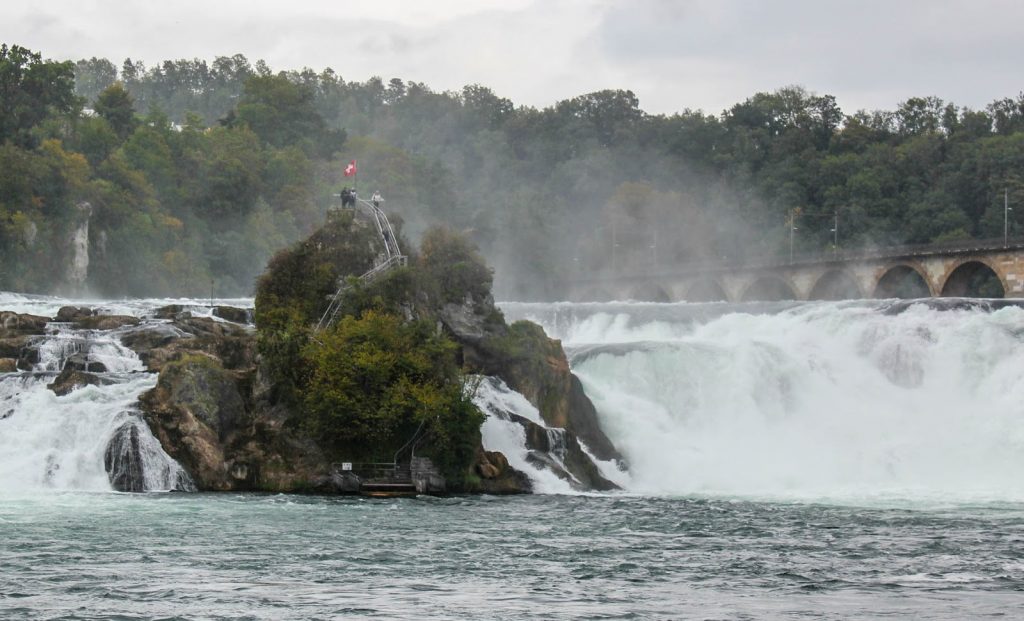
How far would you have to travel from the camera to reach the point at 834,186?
15038 centimetres

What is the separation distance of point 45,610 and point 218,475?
1967 cm

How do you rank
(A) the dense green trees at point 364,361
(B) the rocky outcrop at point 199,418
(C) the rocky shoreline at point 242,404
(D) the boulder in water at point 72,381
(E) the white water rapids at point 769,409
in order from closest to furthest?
(B) the rocky outcrop at point 199,418 < (C) the rocky shoreline at point 242,404 < (E) the white water rapids at point 769,409 < (A) the dense green trees at point 364,361 < (D) the boulder in water at point 72,381

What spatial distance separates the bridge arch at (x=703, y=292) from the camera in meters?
130

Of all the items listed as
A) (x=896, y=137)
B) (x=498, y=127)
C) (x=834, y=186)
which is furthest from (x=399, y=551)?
(x=498, y=127)

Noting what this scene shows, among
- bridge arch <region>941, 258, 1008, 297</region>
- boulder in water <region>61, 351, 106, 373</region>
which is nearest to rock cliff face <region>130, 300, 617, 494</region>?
boulder in water <region>61, 351, 106, 373</region>

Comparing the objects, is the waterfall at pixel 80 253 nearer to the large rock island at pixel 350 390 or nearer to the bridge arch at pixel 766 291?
the large rock island at pixel 350 390

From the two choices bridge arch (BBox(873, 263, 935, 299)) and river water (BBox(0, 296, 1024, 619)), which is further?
bridge arch (BBox(873, 263, 935, 299))

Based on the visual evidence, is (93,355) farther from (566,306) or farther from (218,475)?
(566,306)

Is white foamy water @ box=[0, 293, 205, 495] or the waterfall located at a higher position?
the waterfall

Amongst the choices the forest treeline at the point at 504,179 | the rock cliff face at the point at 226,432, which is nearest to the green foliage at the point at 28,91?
the forest treeline at the point at 504,179

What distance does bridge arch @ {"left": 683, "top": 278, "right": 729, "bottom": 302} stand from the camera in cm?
12975

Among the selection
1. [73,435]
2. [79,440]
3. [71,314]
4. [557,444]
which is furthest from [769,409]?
[73,435]

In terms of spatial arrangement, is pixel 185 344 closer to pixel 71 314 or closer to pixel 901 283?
pixel 71 314

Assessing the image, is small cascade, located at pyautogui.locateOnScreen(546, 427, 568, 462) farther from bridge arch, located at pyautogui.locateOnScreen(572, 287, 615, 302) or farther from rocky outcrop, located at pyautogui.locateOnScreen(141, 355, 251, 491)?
bridge arch, located at pyautogui.locateOnScreen(572, 287, 615, 302)
